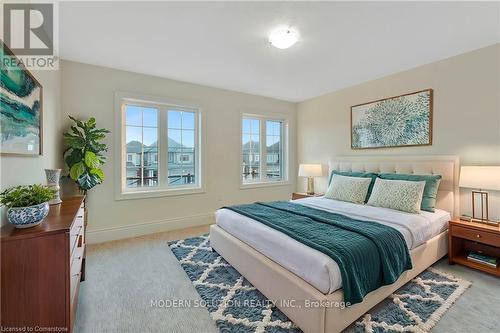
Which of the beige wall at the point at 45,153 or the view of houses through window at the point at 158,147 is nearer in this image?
the beige wall at the point at 45,153

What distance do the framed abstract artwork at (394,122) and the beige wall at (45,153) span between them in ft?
13.9

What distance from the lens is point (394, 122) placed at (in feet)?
11.1

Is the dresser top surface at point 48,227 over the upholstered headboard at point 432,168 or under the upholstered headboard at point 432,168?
under

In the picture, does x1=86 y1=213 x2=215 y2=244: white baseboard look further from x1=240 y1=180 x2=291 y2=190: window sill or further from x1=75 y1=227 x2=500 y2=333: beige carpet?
x1=240 y1=180 x2=291 y2=190: window sill

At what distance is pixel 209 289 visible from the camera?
2090 millimetres

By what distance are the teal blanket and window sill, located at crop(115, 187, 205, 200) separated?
6.16ft

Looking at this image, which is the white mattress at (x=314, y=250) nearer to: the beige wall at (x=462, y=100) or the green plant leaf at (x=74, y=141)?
the beige wall at (x=462, y=100)

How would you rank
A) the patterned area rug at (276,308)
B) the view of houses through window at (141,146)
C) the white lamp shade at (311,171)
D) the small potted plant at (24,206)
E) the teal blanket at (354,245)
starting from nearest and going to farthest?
the small potted plant at (24,206), the teal blanket at (354,245), the patterned area rug at (276,308), the view of houses through window at (141,146), the white lamp shade at (311,171)

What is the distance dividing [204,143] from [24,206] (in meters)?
2.86

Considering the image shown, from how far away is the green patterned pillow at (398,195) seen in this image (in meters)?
2.61

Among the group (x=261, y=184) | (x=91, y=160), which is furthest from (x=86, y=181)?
(x=261, y=184)

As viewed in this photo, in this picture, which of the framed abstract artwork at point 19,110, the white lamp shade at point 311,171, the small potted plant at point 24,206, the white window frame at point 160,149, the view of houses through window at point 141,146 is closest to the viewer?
the small potted plant at point 24,206

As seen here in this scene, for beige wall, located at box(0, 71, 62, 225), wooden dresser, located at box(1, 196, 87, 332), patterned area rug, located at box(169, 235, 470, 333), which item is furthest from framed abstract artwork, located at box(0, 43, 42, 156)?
patterned area rug, located at box(169, 235, 470, 333)

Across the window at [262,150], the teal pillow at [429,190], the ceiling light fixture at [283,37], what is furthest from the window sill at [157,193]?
the teal pillow at [429,190]
